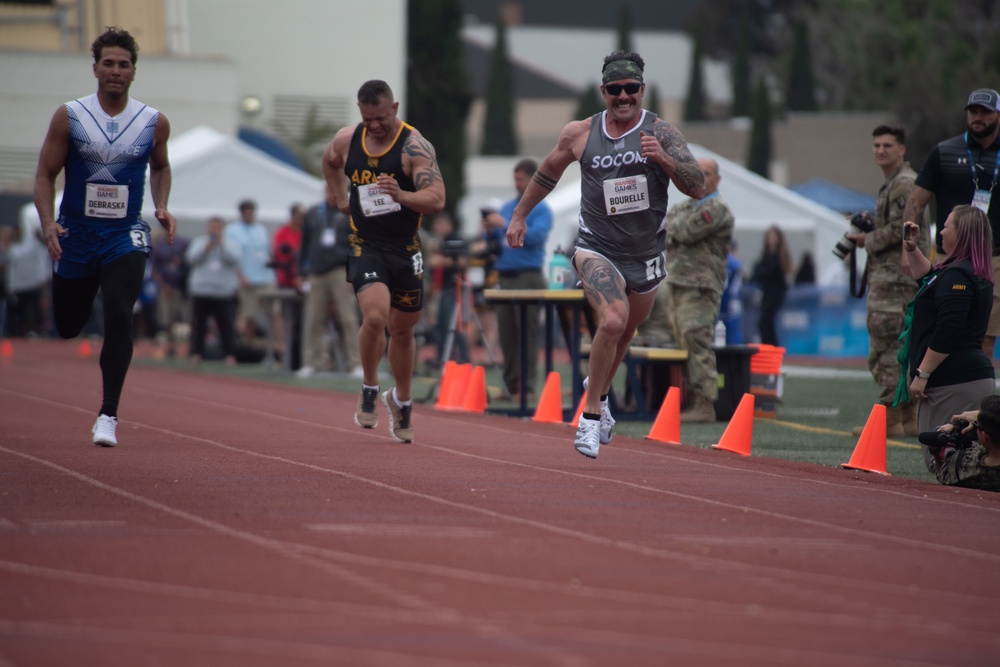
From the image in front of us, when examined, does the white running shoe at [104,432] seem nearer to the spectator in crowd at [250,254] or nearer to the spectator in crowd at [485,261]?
the spectator in crowd at [485,261]

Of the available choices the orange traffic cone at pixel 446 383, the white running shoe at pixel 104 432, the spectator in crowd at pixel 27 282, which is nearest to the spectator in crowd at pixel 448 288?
the orange traffic cone at pixel 446 383

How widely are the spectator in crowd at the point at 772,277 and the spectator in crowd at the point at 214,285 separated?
7587 millimetres

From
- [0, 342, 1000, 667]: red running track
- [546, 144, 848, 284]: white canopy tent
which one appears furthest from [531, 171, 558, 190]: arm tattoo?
[546, 144, 848, 284]: white canopy tent

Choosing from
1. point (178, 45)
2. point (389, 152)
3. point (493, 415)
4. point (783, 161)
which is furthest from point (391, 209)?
point (783, 161)

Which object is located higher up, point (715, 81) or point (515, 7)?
point (515, 7)

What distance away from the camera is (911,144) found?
179 ft

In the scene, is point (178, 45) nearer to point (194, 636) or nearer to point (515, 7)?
point (194, 636)

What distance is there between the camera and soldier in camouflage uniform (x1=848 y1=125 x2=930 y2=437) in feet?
35.4

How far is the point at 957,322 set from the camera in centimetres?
817

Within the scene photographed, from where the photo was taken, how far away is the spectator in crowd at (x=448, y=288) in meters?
14.3

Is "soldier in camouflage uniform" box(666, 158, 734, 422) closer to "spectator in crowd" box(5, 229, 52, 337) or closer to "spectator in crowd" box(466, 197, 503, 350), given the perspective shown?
"spectator in crowd" box(466, 197, 503, 350)

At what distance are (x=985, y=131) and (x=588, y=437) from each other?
346cm

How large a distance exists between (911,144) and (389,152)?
159 ft

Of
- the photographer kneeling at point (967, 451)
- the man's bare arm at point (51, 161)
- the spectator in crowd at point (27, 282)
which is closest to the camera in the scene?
the photographer kneeling at point (967, 451)
